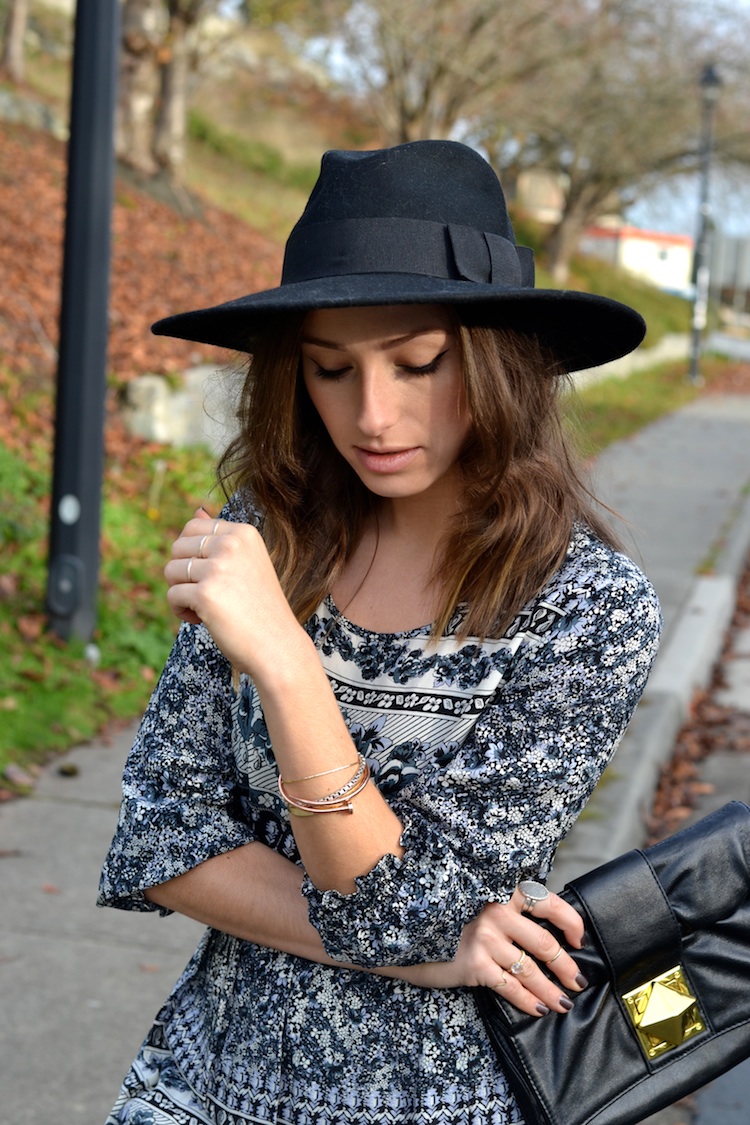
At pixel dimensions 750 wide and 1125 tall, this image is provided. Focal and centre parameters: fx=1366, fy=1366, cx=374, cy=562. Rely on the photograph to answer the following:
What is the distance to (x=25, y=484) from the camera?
6953 millimetres

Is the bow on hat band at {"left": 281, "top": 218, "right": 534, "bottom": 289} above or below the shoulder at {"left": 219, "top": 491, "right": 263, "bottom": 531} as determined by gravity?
above

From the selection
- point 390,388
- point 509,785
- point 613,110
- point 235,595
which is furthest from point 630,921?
point 613,110

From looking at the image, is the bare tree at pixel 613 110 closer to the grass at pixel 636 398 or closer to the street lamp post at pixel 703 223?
the street lamp post at pixel 703 223

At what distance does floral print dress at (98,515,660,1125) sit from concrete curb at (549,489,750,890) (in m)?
2.47

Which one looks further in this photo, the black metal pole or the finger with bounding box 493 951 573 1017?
the black metal pole

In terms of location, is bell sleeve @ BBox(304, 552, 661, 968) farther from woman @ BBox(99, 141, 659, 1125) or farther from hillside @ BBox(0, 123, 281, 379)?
hillside @ BBox(0, 123, 281, 379)

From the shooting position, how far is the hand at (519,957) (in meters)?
1.65

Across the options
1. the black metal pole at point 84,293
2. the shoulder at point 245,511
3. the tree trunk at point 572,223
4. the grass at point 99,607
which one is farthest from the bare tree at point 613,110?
the shoulder at point 245,511

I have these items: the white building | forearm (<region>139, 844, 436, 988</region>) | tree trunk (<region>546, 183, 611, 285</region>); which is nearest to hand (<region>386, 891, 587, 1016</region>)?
forearm (<region>139, 844, 436, 988</region>)

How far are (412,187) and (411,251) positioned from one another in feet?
0.31

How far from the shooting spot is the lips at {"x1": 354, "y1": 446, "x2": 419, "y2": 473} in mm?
1806

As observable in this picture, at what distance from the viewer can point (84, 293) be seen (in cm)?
573

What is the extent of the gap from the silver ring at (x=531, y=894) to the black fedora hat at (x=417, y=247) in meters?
0.72

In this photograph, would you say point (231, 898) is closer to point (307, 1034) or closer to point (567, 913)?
point (307, 1034)
